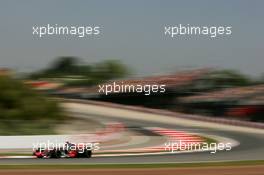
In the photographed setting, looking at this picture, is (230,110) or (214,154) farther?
(230,110)

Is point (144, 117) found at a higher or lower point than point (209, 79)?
lower

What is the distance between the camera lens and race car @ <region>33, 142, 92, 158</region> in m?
15.6

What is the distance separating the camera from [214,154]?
17.0m

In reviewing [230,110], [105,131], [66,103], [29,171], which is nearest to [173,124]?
[230,110]

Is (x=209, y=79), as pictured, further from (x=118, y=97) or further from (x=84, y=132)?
(x=84, y=132)

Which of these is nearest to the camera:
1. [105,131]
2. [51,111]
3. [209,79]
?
[105,131]

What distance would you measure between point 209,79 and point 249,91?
3950 millimetres

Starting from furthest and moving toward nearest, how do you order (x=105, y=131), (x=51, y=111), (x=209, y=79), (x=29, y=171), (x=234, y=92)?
(x=234, y=92) < (x=209, y=79) < (x=51, y=111) < (x=105, y=131) < (x=29, y=171)

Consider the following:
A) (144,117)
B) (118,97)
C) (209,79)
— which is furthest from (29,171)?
(144,117)

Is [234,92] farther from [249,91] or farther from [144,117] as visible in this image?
[144,117]

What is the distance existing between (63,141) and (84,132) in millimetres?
707

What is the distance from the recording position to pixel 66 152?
15.8 metres

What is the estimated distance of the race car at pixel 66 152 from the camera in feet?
51.1

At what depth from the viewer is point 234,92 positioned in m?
33.8
